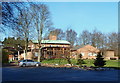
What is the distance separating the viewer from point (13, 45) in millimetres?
63656

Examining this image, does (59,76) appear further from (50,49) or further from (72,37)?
(72,37)

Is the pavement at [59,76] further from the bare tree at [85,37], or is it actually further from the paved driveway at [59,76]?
the bare tree at [85,37]

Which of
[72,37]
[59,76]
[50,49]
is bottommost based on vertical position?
[59,76]

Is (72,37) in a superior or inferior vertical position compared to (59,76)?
superior

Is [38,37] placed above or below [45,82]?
above

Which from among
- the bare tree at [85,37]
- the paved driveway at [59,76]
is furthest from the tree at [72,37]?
the paved driveway at [59,76]

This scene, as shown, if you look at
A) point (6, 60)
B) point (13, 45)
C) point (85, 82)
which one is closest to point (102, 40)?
point (13, 45)

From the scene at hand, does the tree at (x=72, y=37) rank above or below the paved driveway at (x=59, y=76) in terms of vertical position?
above

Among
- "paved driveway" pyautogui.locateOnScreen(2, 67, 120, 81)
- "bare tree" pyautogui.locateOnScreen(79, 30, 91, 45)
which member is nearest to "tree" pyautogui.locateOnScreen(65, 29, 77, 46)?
"bare tree" pyautogui.locateOnScreen(79, 30, 91, 45)

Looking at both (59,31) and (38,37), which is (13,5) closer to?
(38,37)

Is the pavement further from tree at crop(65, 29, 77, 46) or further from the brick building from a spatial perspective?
tree at crop(65, 29, 77, 46)

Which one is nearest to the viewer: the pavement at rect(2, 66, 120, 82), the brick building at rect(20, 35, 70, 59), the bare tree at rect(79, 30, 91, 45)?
the pavement at rect(2, 66, 120, 82)

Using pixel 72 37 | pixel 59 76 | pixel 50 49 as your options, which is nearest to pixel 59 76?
pixel 59 76

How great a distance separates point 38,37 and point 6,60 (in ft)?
31.7
